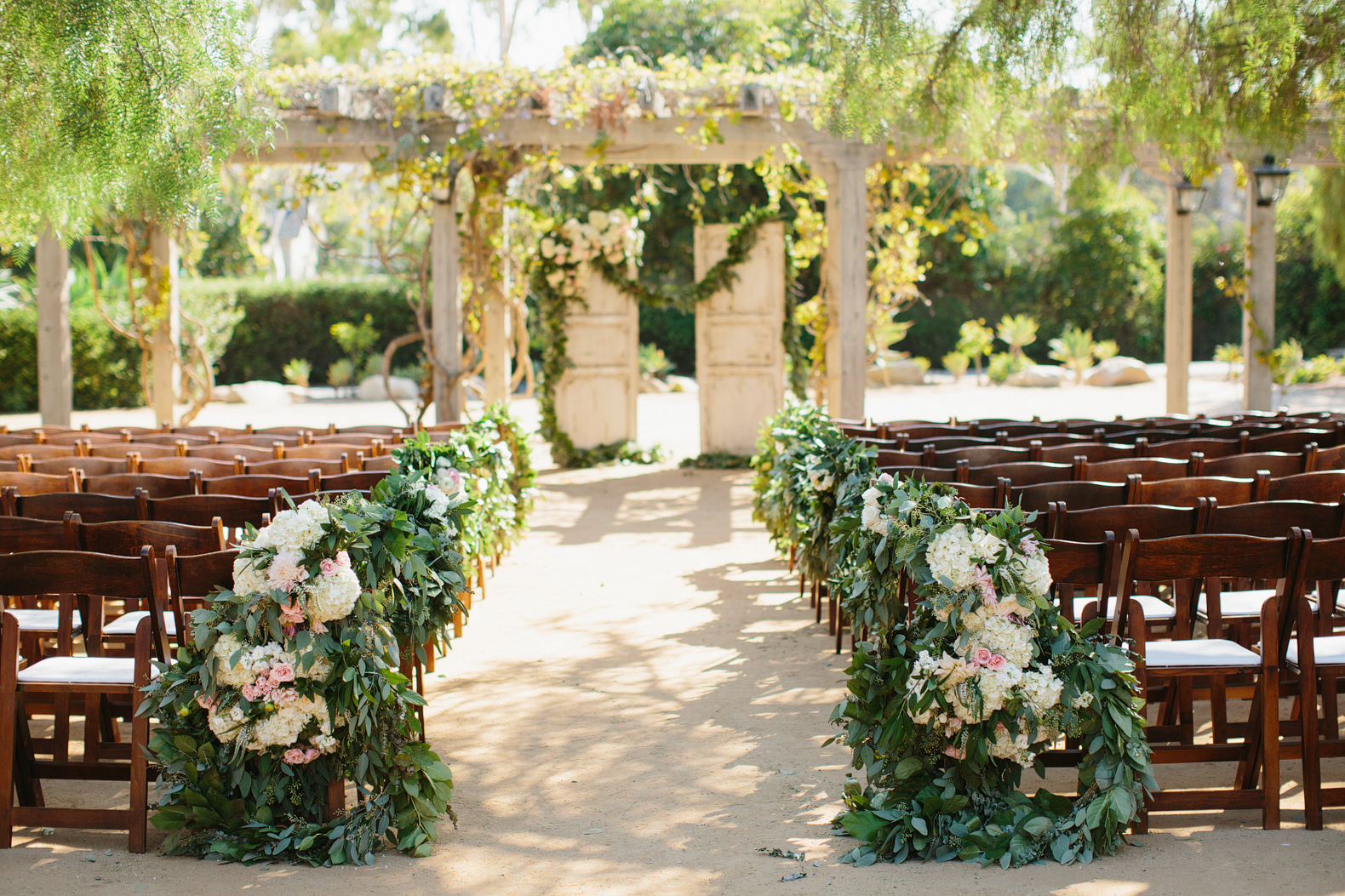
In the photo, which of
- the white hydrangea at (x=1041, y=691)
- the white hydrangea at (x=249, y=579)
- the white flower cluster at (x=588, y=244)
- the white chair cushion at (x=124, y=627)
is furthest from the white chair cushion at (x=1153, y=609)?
the white flower cluster at (x=588, y=244)

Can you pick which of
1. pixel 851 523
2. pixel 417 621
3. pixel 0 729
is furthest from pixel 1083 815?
pixel 0 729

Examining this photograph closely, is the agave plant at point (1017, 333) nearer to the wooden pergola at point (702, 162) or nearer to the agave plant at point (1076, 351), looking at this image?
the agave plant at point (1076, 351)

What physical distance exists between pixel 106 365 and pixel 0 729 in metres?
15.3

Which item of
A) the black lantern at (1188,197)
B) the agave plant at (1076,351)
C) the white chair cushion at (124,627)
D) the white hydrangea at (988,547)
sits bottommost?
the white chair cushion at (124,627)

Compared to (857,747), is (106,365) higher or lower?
higher

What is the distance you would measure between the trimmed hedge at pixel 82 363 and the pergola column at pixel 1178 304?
14.3 meters

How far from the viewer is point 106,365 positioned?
16609 mm

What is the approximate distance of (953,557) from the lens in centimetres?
297

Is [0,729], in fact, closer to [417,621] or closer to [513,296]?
[417,621]

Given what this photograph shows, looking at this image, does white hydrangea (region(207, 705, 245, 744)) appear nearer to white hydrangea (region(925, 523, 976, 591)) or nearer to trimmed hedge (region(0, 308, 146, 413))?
white hydrangea (region(925, 523, 976, 591))

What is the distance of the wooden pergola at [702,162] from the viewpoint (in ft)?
30.1

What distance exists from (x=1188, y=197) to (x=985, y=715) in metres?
8.43

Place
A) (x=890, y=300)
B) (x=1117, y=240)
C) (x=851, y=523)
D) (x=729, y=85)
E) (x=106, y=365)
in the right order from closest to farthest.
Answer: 1. (x=851, y=523)
2. (x=729, y=85)
3. (x=890, y=300)
4. (x=106, y=365)
5. (x=1117, y=240)

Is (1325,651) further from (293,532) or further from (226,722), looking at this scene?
(226,722)
